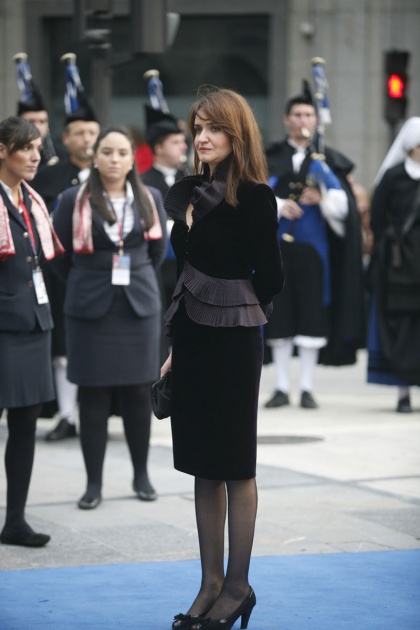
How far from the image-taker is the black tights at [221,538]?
5.12 meters

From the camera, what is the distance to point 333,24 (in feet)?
69.0

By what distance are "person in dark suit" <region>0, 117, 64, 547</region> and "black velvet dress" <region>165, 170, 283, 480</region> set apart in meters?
1.46

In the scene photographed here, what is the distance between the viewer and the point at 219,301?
→ 509 cm

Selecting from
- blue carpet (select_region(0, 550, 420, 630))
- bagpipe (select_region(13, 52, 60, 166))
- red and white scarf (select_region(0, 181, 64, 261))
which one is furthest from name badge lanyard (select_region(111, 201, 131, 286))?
bagpipe (select_region(13, 52, 60, 166))

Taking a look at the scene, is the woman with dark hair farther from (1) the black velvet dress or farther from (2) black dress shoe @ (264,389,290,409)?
(2) black dress shoe @ (264,389,290,409)

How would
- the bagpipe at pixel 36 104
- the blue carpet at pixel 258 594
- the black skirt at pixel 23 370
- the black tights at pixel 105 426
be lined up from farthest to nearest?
the bagpipe at pixel 36 104
the black tights at pixel 105 426
the black skirt at pixel 23 370
the blue carpet at pixel 258 594


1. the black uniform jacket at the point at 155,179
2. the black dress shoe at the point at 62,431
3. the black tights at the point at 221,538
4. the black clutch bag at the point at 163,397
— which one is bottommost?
the black dress shoe at the point at 62,431

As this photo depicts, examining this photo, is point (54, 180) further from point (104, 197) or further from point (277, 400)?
point (277, 400)

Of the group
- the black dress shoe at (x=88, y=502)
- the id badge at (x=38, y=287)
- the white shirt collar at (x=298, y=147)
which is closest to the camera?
the id badge at (x=38, y=287)

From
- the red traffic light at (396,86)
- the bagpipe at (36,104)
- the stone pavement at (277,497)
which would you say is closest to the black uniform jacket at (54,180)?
the bagpipe at (36,104)

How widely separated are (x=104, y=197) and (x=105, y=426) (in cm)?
117

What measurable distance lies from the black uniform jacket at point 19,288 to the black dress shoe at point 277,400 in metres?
4.95

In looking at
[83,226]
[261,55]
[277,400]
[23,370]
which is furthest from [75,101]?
[261,55]

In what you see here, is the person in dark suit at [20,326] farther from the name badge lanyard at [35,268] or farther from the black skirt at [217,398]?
the black skirt at [217,398]
